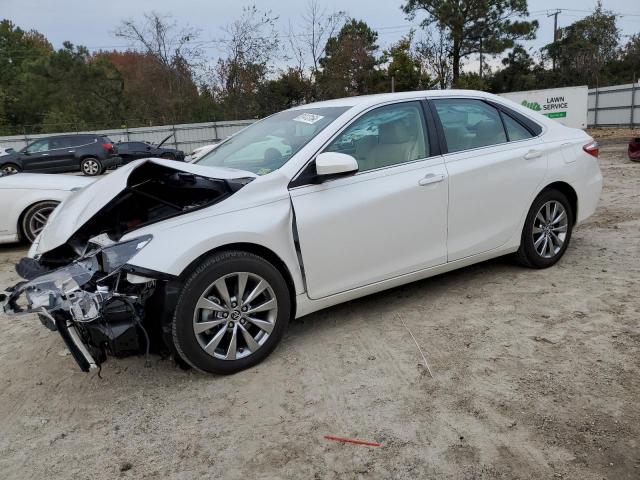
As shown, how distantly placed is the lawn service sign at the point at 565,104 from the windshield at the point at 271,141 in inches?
818

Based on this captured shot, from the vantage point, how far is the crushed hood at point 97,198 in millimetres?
3162

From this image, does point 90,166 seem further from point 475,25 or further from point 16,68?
point 16,68

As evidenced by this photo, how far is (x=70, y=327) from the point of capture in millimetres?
2846

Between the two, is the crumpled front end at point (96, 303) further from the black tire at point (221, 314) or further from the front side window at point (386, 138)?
the front side window at point (386, 138)

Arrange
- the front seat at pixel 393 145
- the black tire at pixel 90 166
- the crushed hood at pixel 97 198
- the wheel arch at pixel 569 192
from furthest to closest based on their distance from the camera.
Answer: the black tire at pixel 90 166 → the wheel arch at pixel 569 192 → the front seat at pixel 393 145 → the crushed hood at pixel 97 198

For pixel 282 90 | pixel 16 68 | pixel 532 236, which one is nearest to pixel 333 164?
pixel 532 236

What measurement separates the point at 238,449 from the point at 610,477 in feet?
5.48

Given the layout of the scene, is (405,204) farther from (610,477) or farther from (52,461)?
(52,461)

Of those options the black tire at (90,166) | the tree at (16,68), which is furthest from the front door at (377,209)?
the tree at (16,68)

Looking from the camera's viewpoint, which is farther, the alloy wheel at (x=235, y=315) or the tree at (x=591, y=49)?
the tree at (x=591, y=49)

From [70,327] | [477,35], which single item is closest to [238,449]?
[70,327]

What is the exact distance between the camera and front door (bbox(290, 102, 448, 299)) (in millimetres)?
3375

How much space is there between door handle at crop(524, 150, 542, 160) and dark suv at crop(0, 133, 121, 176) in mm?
19325

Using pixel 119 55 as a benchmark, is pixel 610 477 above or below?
below
